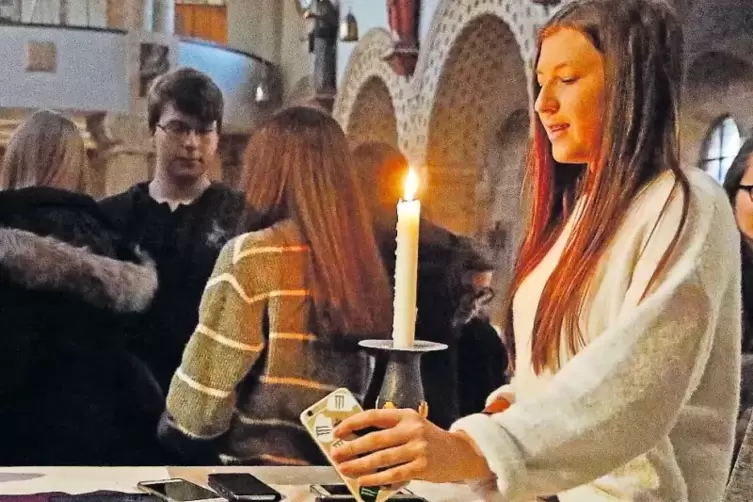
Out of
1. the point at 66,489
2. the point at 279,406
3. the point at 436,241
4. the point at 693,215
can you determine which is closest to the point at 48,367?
the point at 66,489

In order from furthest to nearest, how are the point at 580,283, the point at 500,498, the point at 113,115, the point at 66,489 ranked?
the point at 113,115, the point at 66,489, the point at 580,283, the point at 500,498

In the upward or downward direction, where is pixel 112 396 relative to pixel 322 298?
downward

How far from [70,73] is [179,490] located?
78cm

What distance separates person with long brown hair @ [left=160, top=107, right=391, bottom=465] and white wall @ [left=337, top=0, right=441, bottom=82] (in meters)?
0.14

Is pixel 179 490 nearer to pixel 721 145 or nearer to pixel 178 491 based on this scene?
pixel 178 491

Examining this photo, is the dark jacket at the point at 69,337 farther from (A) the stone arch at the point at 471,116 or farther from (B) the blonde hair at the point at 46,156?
(A) the stone arch at the point at 471,116

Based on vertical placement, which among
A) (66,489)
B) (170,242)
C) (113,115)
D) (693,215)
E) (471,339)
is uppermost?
(113,115)

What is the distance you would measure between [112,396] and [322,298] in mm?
430

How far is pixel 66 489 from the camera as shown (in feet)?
4.80

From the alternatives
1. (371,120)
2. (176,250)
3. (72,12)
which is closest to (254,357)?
(176,250)

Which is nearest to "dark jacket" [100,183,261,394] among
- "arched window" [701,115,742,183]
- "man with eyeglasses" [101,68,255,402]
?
"man with eyeglasses" [101,68,255,402]

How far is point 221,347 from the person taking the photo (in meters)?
1.64

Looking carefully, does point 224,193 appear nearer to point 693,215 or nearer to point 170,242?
point 170,242

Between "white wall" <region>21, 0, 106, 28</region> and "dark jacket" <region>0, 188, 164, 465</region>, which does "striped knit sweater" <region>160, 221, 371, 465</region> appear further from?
"white wall" <region>21, 0, 106, 28</region>
